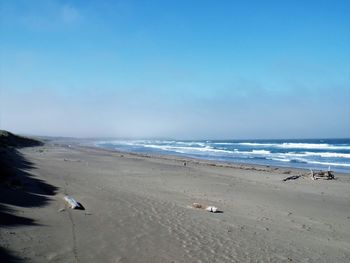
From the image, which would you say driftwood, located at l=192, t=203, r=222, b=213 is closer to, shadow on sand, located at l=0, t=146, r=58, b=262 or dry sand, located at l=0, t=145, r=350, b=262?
dry sand, located at l=0, t=145, r=350, b=262

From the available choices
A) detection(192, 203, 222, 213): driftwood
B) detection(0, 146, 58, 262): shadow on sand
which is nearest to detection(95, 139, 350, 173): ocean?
detection(192, 203, 222, 213): driftwood

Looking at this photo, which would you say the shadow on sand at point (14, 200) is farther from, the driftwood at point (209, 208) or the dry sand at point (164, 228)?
the driftwood at point (209, 208)

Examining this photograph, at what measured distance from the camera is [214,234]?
8.33m

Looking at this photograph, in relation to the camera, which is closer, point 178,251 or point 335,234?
point 178,251

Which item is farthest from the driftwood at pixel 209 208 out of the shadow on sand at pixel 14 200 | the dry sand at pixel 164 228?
the shadow on sand at pixel 14 200

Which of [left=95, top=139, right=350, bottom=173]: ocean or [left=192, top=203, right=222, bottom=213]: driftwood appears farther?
[left=95, top=139, right=350, bottom=173]: ocean

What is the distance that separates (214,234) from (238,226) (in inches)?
50.0

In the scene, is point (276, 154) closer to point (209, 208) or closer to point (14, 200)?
point (209, 208)

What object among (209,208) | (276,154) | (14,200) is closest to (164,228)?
(209,208)

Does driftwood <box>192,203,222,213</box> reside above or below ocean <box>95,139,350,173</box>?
below

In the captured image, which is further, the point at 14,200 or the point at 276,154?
the point at 276,154

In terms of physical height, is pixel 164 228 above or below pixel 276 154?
below

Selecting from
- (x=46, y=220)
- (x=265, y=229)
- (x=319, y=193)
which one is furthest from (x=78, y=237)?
(x=319, y=193)

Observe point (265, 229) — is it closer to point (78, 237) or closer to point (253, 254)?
point (253, 254)
